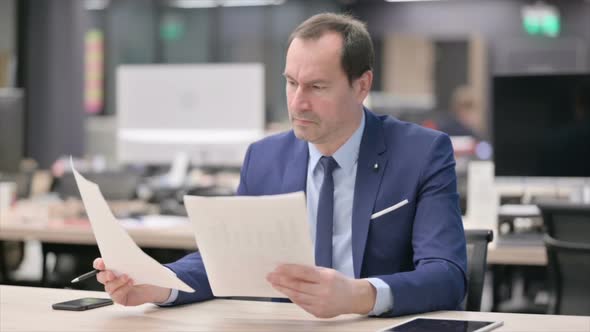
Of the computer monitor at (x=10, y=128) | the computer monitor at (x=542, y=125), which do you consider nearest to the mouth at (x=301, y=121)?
the computer monitor at (x=542, y=125)

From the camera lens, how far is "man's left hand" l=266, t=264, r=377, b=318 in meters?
1.72

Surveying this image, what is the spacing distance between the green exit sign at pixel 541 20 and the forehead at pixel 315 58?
11.1 meters

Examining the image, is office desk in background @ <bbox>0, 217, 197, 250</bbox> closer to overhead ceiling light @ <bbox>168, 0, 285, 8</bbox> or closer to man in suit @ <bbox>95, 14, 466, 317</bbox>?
man in suit @ <bbox>95, 14, 466, 317</bbox>

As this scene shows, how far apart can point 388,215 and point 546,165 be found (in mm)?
2229

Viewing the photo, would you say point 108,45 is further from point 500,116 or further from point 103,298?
point 103,298

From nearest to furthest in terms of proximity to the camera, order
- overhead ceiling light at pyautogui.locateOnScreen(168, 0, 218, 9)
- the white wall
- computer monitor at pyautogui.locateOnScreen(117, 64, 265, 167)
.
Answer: computer monitor at pyautogui.locateOnScreen(117, 64, 265, 167) < the white wall < overhead ceiling light at pyautogui.locateOnScreen(168, 0, 218, 9)

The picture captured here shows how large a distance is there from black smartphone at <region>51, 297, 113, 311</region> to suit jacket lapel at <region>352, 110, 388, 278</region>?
0.58 metres

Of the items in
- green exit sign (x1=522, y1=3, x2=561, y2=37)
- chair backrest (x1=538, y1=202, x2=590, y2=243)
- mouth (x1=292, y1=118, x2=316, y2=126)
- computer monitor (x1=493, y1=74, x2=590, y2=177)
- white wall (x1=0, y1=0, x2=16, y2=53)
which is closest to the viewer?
mouth (x1=292, y1=118, x2=316, y2=126)

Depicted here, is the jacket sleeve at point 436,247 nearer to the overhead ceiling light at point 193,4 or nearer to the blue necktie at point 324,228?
the blue necktie at point 324,228

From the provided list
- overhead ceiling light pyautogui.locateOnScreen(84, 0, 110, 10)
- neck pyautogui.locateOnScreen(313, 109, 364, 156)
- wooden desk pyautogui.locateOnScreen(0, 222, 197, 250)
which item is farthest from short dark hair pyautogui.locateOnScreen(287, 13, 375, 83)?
overhead ceiling light pyautogui.locateOnScreen(84, 0, 110, 10)

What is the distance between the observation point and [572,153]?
419cm

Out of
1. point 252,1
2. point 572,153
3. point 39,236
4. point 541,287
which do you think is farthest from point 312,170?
point 252,1

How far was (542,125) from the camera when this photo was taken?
4246 millimetres

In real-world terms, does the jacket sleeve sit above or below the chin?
below
